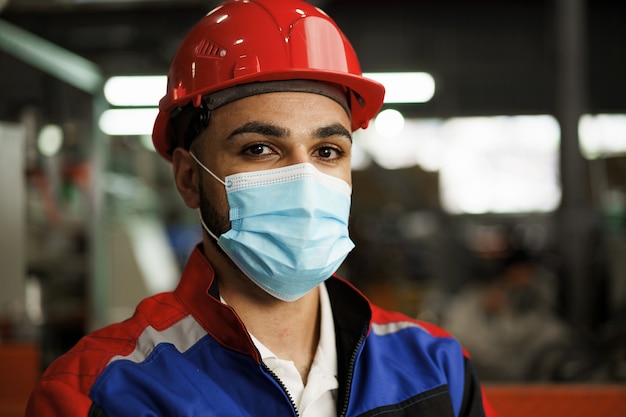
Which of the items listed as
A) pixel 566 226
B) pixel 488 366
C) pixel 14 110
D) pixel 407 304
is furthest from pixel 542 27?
pixel 14 110

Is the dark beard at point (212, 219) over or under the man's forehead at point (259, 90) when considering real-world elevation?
under

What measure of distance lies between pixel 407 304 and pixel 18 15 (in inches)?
226

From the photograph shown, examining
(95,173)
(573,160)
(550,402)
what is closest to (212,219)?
(550,402)

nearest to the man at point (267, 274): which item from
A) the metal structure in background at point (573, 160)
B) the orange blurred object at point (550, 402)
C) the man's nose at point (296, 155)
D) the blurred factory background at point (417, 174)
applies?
the man's nose at point (296, 155)

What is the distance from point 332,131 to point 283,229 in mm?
258

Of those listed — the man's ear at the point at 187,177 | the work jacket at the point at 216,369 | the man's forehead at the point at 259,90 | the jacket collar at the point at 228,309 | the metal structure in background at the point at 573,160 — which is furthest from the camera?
the metal structure in background at the point at 573,160

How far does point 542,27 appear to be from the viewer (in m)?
10.6

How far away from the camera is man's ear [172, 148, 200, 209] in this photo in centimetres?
188

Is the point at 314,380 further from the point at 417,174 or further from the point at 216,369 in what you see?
the point at 417,174

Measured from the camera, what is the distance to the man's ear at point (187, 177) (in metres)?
1.88

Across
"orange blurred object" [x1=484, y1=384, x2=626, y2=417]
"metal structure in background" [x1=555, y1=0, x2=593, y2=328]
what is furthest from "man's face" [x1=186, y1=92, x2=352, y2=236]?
"metal structure in background" [x1=555, y1=0, x2=593, y2=328]

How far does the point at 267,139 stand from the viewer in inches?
67.5

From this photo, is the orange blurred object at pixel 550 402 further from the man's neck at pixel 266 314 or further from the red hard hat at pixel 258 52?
the red hard hat at pixel 258 52

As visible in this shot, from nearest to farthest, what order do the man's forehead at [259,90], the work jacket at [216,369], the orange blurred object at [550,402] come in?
the work jacket at [216,369] → the man's forehead at [259,90] → the orange blurred object at [550,402]
